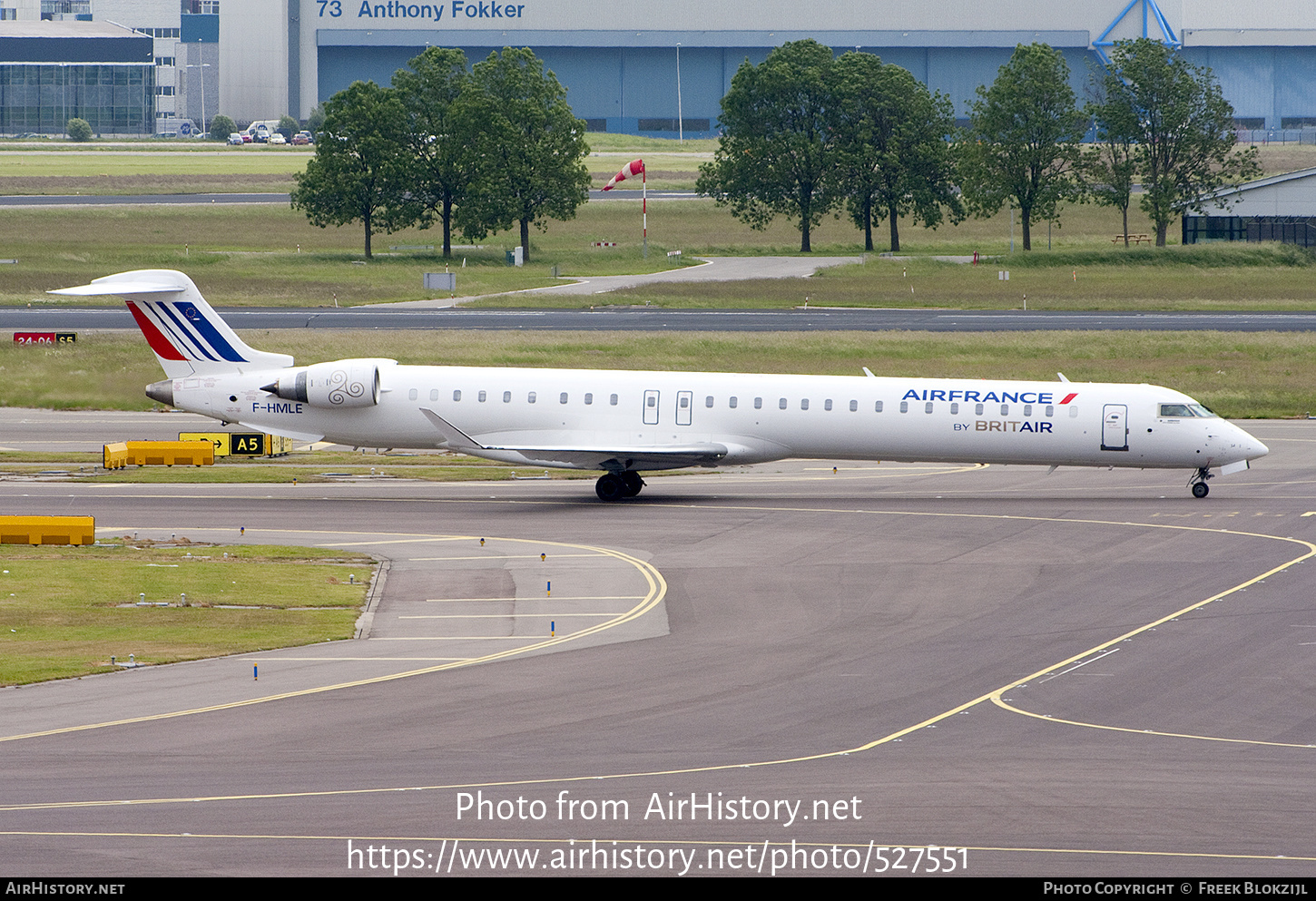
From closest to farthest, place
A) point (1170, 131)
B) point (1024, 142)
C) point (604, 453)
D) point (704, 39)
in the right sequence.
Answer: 1. point (604, 453)
2. point (1024, 142)
3. point (1170, 131)
4. point (704, 39)

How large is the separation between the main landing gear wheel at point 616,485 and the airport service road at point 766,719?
10.8 feet

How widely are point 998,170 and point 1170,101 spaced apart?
13.5 metres

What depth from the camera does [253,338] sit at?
65.7m

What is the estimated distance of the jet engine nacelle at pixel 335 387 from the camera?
40031 millimetres

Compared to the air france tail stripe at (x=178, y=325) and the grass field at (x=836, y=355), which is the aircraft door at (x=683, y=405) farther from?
the grass field at (x=836, y=355)

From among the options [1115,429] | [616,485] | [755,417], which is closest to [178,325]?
[616,485]

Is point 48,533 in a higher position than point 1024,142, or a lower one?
lower

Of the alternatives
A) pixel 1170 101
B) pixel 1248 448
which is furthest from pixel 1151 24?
pixel 1248 448

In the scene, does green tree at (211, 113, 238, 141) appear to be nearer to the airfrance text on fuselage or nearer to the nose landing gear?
the airfrance text on fuselage

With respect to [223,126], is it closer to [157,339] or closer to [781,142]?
[781,142]

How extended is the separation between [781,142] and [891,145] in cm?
774

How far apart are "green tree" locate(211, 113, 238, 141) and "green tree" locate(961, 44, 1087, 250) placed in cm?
11967

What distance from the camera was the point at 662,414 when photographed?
4009cm
